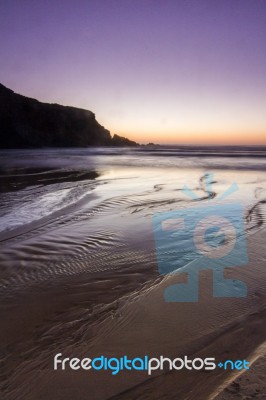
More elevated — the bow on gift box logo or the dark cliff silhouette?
the dark cliff silhouette

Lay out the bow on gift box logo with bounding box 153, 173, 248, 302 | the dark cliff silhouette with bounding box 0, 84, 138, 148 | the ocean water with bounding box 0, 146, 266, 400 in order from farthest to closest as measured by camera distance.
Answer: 1. the dark cliff silhouette with bounding box 0, 84, 138, 148
2. the bow on gift box logo with bounding box 153, 173, 248, 302
3. the ocean water with bounding box 0, 146, 266, 400

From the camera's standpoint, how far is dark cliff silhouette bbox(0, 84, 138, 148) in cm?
7597

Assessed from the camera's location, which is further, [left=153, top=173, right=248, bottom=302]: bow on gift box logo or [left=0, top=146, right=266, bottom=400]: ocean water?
[left=153, top=173, right=248, bottom=302]: bow on gift box logo

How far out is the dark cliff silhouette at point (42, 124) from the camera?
75969 mm

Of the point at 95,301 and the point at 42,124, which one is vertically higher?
the point at 42,124

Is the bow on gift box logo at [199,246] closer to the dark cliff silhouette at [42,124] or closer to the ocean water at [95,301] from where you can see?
the ocean water at [95,301]

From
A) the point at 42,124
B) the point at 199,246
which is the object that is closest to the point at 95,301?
the point at 199,246

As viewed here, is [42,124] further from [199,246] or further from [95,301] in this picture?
[95,301]

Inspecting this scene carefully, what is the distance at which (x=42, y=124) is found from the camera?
88000 millimetres

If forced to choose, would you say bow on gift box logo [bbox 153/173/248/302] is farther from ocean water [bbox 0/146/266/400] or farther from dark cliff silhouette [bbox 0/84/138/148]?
dark cliff silhouette [bbox 0/84/138/148]

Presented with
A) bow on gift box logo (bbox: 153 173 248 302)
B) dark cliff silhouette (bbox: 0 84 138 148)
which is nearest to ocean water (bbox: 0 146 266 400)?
bow on gift box logo (bbox: 153 173 248 302)

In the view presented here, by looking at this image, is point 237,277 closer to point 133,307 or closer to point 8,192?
point 133,307

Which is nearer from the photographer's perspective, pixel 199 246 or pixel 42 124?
pixel 199 246

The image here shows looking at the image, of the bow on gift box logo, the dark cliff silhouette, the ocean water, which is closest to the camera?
the ocean water
